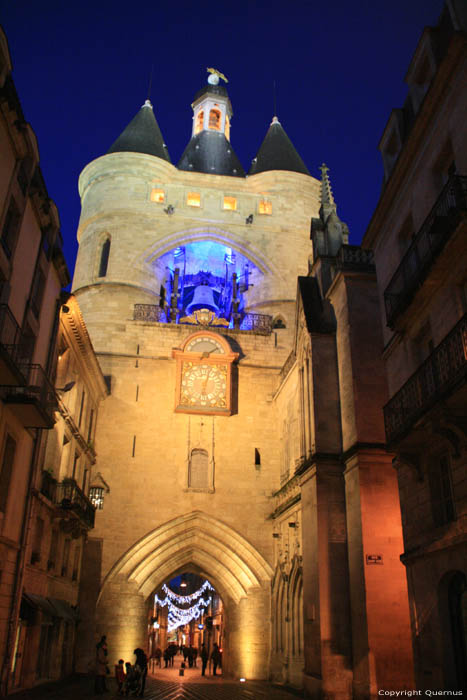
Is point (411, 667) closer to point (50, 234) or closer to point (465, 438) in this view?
point (465, 438)

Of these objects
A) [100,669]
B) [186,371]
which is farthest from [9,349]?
[186,371]

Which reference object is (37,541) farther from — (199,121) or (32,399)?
(199,121)

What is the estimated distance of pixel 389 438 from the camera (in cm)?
1044

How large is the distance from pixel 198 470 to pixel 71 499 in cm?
662

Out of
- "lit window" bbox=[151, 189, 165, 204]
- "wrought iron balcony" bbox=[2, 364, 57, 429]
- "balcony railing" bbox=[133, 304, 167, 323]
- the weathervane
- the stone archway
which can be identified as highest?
the weathervane

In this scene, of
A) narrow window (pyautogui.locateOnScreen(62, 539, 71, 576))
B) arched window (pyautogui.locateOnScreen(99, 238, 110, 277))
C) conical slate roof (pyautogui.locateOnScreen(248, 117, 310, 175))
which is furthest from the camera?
conical slate roof (pyautogui.locateOnScreen(248, 117, 310, 175))

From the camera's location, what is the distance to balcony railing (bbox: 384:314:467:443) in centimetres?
822

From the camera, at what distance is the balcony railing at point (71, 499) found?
1622cm

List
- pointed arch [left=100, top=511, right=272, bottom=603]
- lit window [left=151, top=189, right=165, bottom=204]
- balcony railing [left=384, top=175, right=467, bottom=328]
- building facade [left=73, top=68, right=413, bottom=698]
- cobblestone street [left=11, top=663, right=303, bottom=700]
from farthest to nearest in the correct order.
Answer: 1. lit window [left=151, top=189, right=165, bottom=204]
2. pointed arch [left=100, top=511, right=272, bottom=603]
3. building facade [left=73, top=68, right=413, bottom=698]
4. cobblestone street [left=11, top=663, right=303, bottom=700]
5. balcony railing [left=384, top=175, right=467, bottom=328]

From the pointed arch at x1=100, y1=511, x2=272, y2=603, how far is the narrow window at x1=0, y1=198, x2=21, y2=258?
1255 cm

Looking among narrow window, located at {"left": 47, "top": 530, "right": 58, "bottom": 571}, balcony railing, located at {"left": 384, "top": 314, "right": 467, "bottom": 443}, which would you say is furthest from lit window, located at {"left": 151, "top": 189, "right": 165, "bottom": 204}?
balcony railing, located at {"left": 384, "top": 314, "right": 467, "bottom": 443}

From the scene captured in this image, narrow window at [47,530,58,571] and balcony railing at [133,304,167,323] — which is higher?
balcony railing at [133,304,167,323]

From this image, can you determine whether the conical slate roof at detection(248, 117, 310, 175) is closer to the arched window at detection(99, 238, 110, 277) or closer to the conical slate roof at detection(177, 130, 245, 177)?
the conical slate roof at detection(177, 130, 245, 177)

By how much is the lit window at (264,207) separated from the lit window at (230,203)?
1225mm
